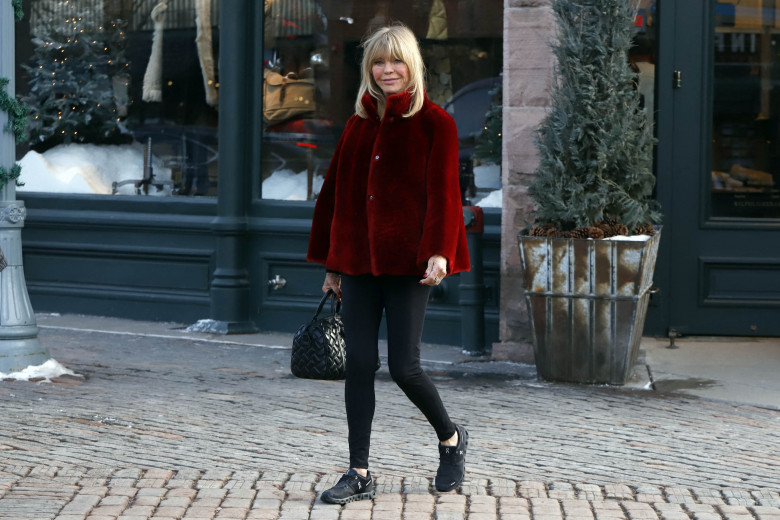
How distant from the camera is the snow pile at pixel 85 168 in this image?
976 centimetres

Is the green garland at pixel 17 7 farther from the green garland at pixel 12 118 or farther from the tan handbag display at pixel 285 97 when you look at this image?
the tan handbag display at pixel 285 97

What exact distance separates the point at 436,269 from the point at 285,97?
16.1 feet

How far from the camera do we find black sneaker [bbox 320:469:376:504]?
15.2 ft

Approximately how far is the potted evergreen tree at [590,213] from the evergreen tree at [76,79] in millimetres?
4253

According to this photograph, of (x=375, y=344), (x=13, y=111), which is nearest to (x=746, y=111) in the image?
(x=375, y=344)

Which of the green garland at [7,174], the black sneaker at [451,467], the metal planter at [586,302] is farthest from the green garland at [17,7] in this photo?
the black sneaker at [451,467]

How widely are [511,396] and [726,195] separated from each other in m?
2.61

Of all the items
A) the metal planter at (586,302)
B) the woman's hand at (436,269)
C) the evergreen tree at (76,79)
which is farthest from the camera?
the evergreen tree at (76,79)

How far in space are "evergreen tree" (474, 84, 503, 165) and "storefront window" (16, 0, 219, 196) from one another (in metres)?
2.12

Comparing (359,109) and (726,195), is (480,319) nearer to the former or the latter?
(726,195)

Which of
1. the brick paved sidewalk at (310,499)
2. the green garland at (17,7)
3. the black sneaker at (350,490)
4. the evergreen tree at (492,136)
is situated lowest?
the brick paved sidewalk at (310,499)

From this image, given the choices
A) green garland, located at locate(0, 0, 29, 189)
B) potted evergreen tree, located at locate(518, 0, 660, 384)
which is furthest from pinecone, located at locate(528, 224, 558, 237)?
green garland, located at locate(0, 0, 29, 189)

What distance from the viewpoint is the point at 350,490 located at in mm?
4652

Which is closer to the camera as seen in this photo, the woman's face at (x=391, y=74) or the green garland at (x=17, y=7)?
the woman's face at (x=391, y=74)
